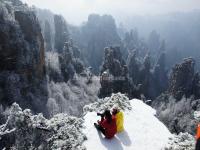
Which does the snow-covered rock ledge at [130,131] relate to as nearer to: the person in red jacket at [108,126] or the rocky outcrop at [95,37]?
the person in red jacket at [108,126]

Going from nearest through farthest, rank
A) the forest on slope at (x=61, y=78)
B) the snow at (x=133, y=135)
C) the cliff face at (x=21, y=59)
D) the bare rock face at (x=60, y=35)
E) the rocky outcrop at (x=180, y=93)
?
the snow at (x=133, y=135) < the cliff face at (x=21, y=59) < the forest on slope at (x=61, y=78) < the rocky outcrop at (x=180, y=93) < the bare rock face at (x=60, y=35)

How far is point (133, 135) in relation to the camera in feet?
42.4

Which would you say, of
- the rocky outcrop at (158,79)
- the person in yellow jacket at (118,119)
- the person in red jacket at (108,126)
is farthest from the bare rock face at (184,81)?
the person in red jacket at (108,126)

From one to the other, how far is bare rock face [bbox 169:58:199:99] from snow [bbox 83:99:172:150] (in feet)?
143

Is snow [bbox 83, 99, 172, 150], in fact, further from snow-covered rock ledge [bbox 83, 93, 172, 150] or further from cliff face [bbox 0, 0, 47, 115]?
cliff face [bbox 0, 0, 47, 115]

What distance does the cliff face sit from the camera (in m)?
30.3

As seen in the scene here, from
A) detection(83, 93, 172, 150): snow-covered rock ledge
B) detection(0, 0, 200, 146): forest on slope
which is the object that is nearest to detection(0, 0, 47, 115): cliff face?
detection(0, 0, 200, 146): forest on slope

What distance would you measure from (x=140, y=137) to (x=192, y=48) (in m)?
146

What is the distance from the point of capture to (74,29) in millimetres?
117562

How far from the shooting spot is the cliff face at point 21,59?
30.3 m

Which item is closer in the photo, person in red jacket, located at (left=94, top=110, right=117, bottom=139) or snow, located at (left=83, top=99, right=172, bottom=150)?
snow, located at (left=83, top=99, right=172, bottom=150)

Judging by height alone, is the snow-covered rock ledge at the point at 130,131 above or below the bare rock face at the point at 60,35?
below

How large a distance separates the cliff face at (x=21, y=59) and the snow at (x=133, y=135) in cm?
1753

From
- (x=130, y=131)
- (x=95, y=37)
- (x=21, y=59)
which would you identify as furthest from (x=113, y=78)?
(x=95, y=37)
